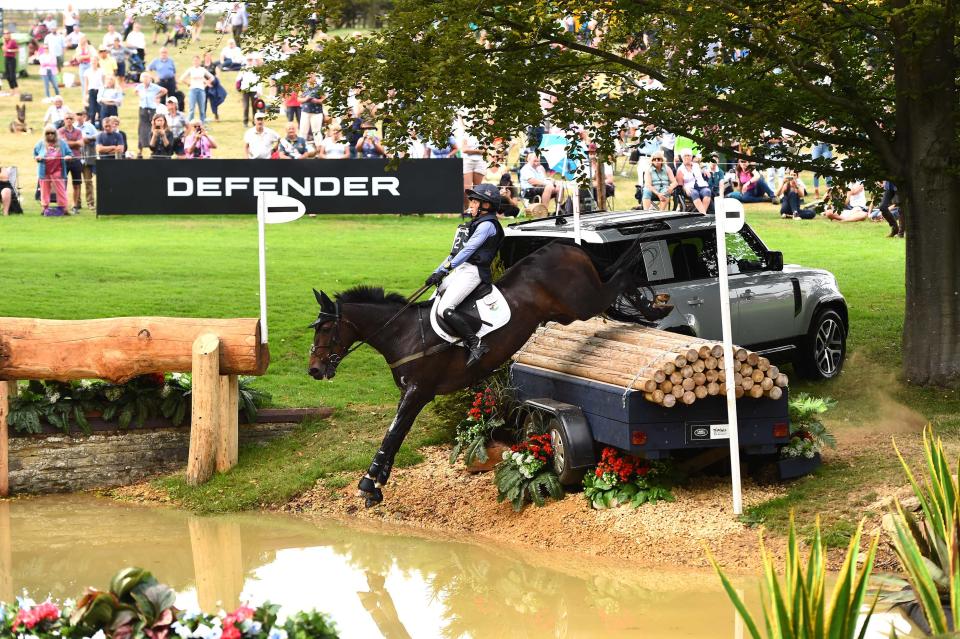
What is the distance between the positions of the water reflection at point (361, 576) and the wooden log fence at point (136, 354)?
95cm

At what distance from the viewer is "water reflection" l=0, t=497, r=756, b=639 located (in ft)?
30.6

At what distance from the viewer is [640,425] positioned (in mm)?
10914

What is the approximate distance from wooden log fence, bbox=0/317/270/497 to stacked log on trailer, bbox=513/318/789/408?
10.6 ft

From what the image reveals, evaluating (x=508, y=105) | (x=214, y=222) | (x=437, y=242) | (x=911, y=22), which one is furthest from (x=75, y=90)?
(x=911, y=22)

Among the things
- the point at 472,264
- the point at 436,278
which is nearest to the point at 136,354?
the point at 436,278

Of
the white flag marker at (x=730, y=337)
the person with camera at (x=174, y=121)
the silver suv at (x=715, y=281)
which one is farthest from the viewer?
the person with camera at (x=174, y=121)

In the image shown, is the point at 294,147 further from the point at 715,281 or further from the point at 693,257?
the point at 715,281

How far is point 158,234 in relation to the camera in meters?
27.1

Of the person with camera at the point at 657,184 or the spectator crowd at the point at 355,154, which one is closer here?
the spectator crowd at the point at 355,154

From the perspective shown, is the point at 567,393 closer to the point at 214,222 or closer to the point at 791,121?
the point at 791,121

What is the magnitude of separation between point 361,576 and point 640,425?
2494 millimetres

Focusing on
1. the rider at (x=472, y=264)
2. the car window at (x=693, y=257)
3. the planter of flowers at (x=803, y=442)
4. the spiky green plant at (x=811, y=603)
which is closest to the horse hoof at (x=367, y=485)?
the rider at (x=472, y=264)

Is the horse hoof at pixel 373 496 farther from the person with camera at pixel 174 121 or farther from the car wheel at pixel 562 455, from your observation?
the person with camera at pixel 174 121

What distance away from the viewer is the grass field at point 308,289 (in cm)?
1323
